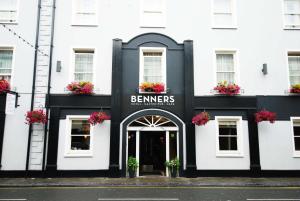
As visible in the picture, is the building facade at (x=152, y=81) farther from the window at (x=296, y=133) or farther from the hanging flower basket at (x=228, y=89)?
the hanging flower basket at (x=228, y=89)

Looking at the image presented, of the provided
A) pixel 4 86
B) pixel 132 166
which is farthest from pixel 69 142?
pixel 4 86

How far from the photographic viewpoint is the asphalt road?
8.78 m

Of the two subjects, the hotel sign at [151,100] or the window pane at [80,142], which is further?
the hotel sign at [151,100]

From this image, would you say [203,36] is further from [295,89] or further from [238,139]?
[238,139]

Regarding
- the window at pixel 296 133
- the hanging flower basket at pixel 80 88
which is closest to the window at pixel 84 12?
the hanging flower basket at pixel 80 88

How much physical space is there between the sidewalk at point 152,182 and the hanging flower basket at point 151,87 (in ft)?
14.4

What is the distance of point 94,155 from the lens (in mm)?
12922

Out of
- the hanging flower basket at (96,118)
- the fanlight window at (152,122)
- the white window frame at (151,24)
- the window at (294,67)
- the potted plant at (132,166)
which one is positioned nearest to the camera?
the hanging flower basket at (96,118)

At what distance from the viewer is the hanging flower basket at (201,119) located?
1262cm

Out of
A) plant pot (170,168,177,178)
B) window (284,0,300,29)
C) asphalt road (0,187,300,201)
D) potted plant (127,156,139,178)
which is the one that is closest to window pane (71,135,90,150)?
potted plant (127,156,139,178)

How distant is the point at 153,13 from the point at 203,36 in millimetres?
3088

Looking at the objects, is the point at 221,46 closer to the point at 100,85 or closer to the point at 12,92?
the point at 100,85

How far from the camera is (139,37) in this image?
14.0 meters

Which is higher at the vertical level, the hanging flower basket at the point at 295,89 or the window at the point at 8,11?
the window at the point at 8,11
